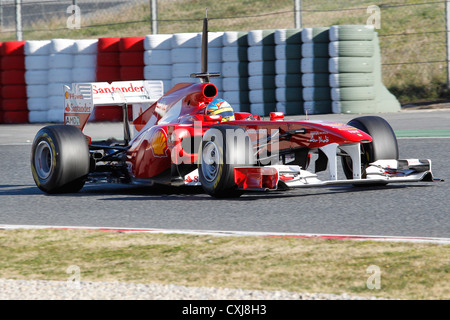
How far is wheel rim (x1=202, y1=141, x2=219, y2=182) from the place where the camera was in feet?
26.3

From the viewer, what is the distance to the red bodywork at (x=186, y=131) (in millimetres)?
7914

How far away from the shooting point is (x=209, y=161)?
8062mm

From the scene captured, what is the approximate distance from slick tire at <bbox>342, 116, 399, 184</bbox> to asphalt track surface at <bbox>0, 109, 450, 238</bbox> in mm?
309

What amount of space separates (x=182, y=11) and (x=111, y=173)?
22788 mm

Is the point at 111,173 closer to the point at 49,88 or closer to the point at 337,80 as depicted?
the point at 337,80

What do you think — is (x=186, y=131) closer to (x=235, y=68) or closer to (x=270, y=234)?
(x=270, y=234)

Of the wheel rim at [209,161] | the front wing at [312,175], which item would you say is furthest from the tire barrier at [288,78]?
the wheel rim at [209,161]

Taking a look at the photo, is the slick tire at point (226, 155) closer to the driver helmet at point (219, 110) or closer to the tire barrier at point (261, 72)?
Answer: the driver helmet at point (219, 110)

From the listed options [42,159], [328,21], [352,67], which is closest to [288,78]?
[352,67]

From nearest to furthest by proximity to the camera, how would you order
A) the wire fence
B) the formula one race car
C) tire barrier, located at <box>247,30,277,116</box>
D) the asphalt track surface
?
1. the asphalt track surface
2. the formula one race car
3. tire barrier, located at <box>247,30,277,116</box>
4. the wire fence

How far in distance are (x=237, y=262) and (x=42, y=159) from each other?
4.33 metres

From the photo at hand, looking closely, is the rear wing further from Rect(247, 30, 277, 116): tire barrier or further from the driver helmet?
Rect(247, 30, 277, 116): tire barrier

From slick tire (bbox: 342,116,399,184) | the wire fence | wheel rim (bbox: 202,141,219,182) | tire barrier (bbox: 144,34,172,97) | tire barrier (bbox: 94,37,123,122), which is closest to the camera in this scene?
wheel rim (bbox: 202,141,219,182)

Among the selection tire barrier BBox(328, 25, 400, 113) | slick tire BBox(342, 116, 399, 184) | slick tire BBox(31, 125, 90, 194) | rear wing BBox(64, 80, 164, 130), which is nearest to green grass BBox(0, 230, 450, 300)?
slick tire BBox(31, 125, 90, 194)
